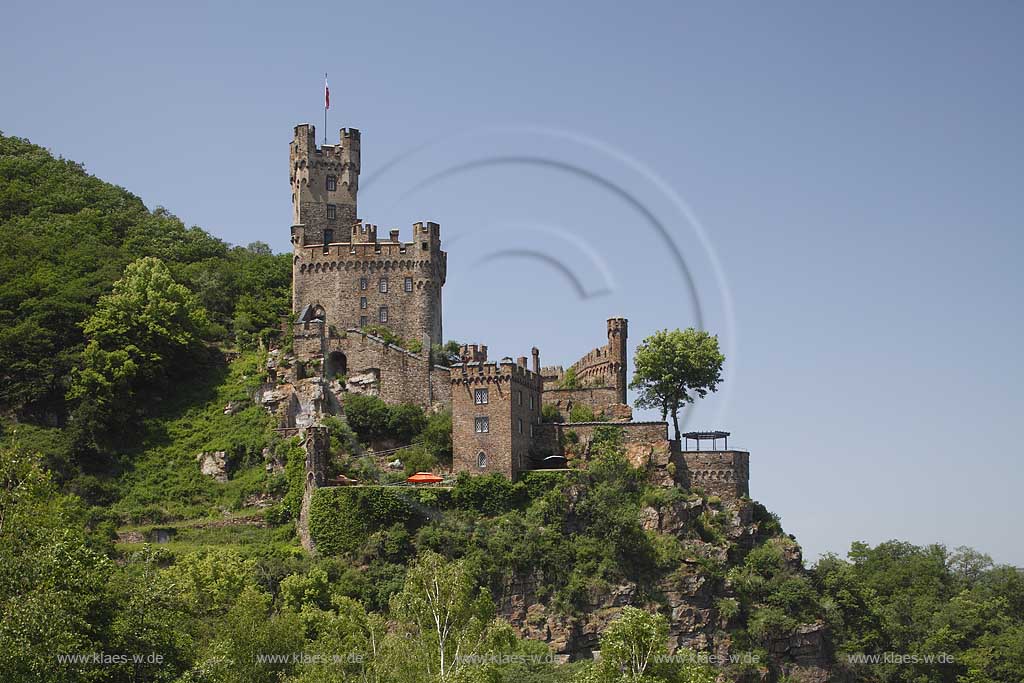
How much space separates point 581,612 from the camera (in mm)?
74562

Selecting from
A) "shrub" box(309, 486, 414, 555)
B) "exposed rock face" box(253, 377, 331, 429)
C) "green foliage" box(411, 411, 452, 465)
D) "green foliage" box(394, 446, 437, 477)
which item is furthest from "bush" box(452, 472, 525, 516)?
"exposed rock face" box(253, 377, 331, 429)

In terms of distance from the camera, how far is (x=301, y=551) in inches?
2997

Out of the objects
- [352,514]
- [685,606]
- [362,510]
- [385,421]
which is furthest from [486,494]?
[685,606]

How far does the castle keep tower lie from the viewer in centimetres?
9169

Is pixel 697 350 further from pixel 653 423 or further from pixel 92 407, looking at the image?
pixel 92 407

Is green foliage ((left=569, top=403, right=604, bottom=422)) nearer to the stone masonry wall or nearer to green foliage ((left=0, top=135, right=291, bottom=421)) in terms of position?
the stone masonry wall

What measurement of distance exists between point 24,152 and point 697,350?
61.8 meters

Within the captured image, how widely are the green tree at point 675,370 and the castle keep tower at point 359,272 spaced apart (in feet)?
41.8

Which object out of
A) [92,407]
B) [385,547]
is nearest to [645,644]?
[385,547]

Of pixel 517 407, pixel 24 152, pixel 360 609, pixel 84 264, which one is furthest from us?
pixel 24 152

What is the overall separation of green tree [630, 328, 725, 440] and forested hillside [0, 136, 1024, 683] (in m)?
8.41

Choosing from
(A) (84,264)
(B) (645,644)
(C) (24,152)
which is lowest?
(B) (645,644)

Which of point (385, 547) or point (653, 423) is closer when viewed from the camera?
point (385, 547)

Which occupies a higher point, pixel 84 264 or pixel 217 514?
pixel 84 264
